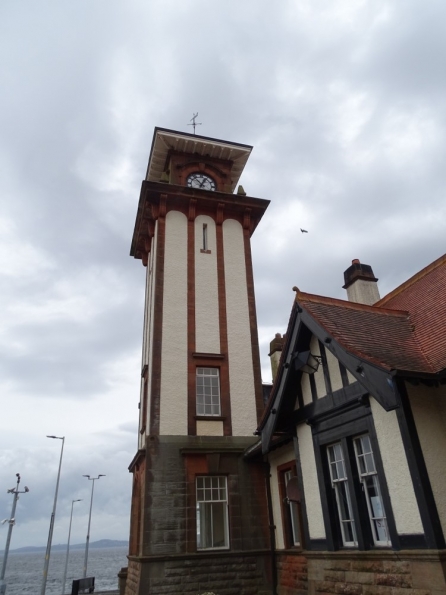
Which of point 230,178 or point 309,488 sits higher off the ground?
point 230,178

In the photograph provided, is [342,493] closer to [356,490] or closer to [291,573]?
[356,490]

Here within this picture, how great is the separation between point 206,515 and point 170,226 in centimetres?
1229

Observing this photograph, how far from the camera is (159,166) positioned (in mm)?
26812

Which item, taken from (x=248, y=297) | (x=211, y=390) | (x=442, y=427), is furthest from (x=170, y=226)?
(x=442, y=427)

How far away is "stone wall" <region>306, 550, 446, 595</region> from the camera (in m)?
8.39

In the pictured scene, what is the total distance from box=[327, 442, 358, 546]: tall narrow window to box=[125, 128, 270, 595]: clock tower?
6.10 m

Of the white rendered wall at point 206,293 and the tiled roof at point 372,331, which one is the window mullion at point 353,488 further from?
the white rendered wall at point 206,293

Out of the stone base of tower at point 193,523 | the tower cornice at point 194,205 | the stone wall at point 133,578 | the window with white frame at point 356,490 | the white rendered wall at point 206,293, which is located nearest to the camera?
the window with white frame at point 356,490

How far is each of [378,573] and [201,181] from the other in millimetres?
19689

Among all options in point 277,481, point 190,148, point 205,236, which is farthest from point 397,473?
point 190,148

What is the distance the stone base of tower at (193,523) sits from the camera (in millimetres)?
15242

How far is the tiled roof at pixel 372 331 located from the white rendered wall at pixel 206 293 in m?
7.59

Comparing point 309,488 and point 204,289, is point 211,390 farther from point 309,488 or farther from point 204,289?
point 309,488

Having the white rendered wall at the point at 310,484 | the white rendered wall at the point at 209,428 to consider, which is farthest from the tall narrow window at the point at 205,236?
the white rendered wall at the point at 310,484
